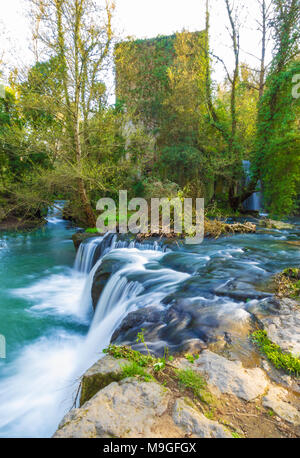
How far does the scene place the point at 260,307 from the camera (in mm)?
3379

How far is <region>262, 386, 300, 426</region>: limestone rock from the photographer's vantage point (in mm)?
1731

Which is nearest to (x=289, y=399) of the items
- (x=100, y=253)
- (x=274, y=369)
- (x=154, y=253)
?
(x=274, y=369)

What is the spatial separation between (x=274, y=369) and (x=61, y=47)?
1072 centimetres

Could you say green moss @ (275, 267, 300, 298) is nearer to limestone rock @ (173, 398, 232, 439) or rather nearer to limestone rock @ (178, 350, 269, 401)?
limestone rock @ (178, 350, 269, 401)

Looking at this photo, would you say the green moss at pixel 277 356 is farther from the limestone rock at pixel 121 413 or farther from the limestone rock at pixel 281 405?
the limestone rock at pixel 121 413

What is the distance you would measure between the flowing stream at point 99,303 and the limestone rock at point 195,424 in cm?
89

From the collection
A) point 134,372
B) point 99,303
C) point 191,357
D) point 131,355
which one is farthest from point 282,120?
point 134,372

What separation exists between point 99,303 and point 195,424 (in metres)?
4.02

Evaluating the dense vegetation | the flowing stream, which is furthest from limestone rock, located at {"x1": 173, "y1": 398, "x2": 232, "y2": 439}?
the dense vegetation

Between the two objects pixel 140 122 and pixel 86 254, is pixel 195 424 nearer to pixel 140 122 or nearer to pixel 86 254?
pixel 86 254

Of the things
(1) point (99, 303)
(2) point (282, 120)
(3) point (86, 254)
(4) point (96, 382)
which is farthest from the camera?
(2) point (282, 120)

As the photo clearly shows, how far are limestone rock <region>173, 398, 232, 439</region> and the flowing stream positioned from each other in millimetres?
891

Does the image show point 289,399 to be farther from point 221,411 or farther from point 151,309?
point 151,309

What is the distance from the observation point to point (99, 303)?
5324 millimetres
